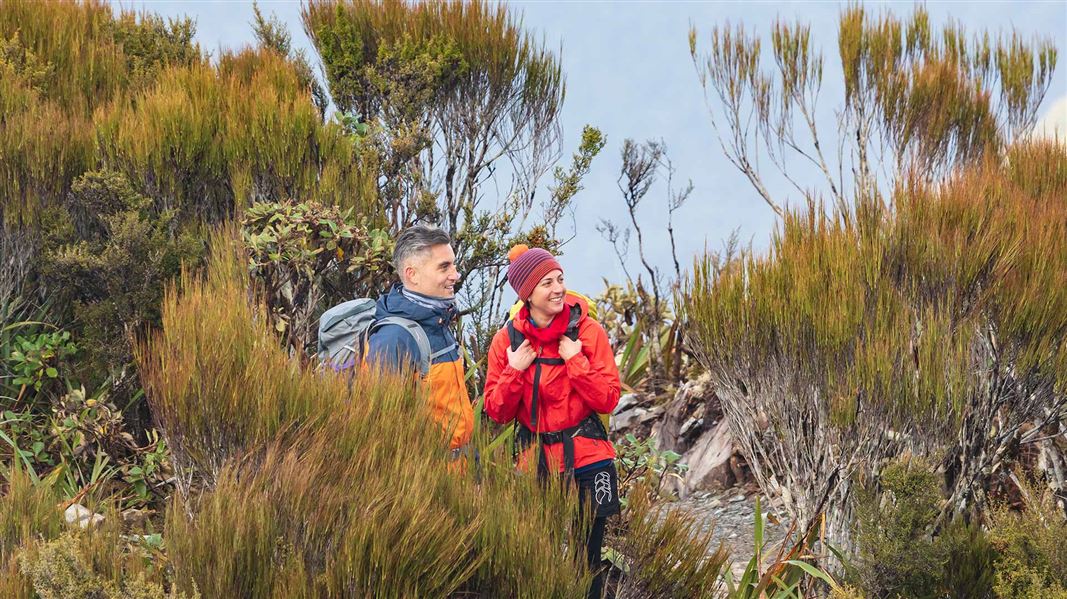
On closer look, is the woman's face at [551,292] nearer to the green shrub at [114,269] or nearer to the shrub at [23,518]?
the shrub at [23,518]

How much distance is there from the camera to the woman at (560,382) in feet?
14.7

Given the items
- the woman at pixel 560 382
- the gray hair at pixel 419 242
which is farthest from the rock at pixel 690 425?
the gray hair at pixel 419 242

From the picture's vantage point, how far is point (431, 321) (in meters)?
4.59

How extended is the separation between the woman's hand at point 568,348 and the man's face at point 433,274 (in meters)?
0.56

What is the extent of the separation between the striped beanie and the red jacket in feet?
0.56

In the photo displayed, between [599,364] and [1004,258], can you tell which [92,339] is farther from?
[1004,258]

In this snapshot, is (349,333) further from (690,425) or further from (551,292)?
(690,425)

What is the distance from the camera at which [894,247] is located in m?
5.53

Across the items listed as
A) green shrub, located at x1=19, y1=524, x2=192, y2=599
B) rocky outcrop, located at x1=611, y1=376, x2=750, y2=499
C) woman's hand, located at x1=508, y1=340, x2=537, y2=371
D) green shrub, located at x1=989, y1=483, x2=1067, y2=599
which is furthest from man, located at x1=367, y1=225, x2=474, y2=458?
rocky outcrop, located at x1=611, y1=376, x2=750, y2=499

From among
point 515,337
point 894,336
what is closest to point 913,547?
point 894,336

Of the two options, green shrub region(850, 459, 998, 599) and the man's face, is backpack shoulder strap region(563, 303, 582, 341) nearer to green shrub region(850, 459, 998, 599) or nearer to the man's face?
the man's face

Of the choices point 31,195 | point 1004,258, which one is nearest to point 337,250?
point 31,195

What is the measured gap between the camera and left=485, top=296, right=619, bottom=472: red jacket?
4.50 m

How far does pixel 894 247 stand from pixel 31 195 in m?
6.05
